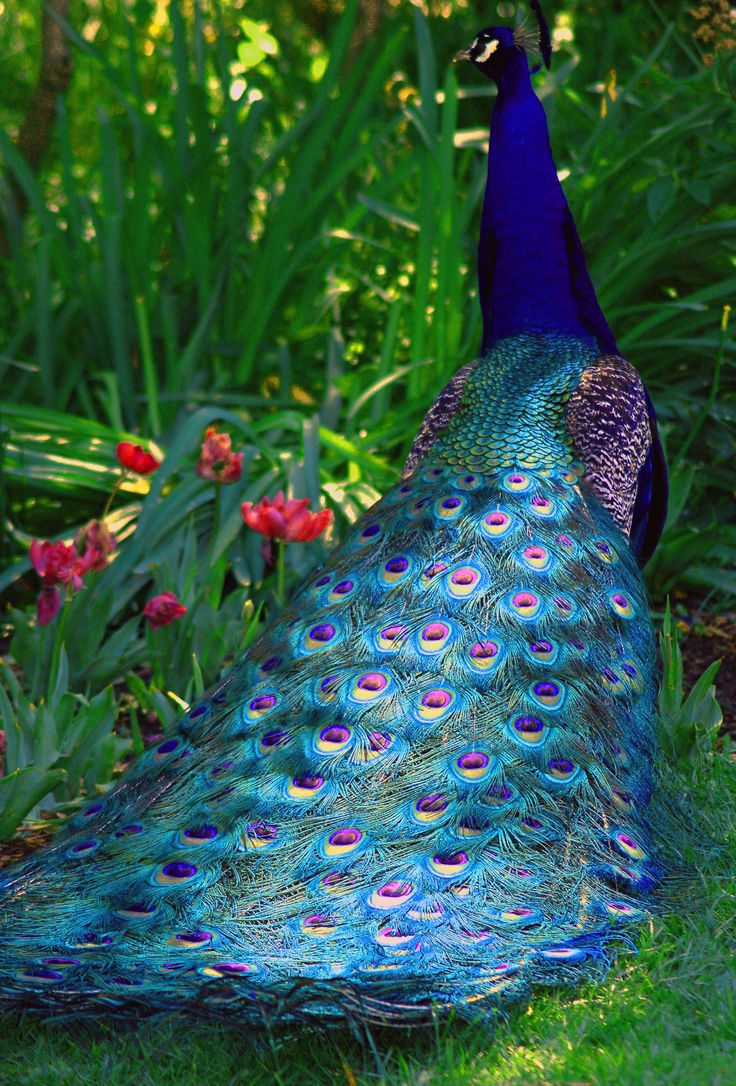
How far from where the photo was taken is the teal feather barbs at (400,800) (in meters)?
1.90

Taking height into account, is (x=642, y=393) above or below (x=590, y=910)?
above

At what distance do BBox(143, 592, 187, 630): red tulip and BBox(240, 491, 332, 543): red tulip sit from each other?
0.27m

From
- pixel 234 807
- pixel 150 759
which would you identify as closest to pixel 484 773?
pixel 234 807

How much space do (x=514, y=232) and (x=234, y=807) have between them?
1.85m

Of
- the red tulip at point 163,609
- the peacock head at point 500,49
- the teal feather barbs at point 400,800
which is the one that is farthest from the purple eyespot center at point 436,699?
the peacock head at point 500,49

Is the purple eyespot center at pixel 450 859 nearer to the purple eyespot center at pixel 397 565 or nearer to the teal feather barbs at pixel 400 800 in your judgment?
the teal feather barbs at pixel 400 800

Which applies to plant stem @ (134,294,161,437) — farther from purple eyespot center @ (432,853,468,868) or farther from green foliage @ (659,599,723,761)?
purple eyespot center @ (432,853,468,868)

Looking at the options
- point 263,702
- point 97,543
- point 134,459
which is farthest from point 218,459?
point 263,702

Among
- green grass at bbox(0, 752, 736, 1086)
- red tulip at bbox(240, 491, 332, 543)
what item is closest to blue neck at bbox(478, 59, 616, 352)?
red tulip at bbox(240, 491, 332, 543)

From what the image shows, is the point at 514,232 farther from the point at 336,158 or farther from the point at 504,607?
the point at 336,158

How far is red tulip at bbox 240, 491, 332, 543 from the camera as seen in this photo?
3.16m

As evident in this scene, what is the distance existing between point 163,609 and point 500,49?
169cm

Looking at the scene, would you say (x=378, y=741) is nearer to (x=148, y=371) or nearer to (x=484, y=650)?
(x=484, y=650)

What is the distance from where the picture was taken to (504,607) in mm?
2465
